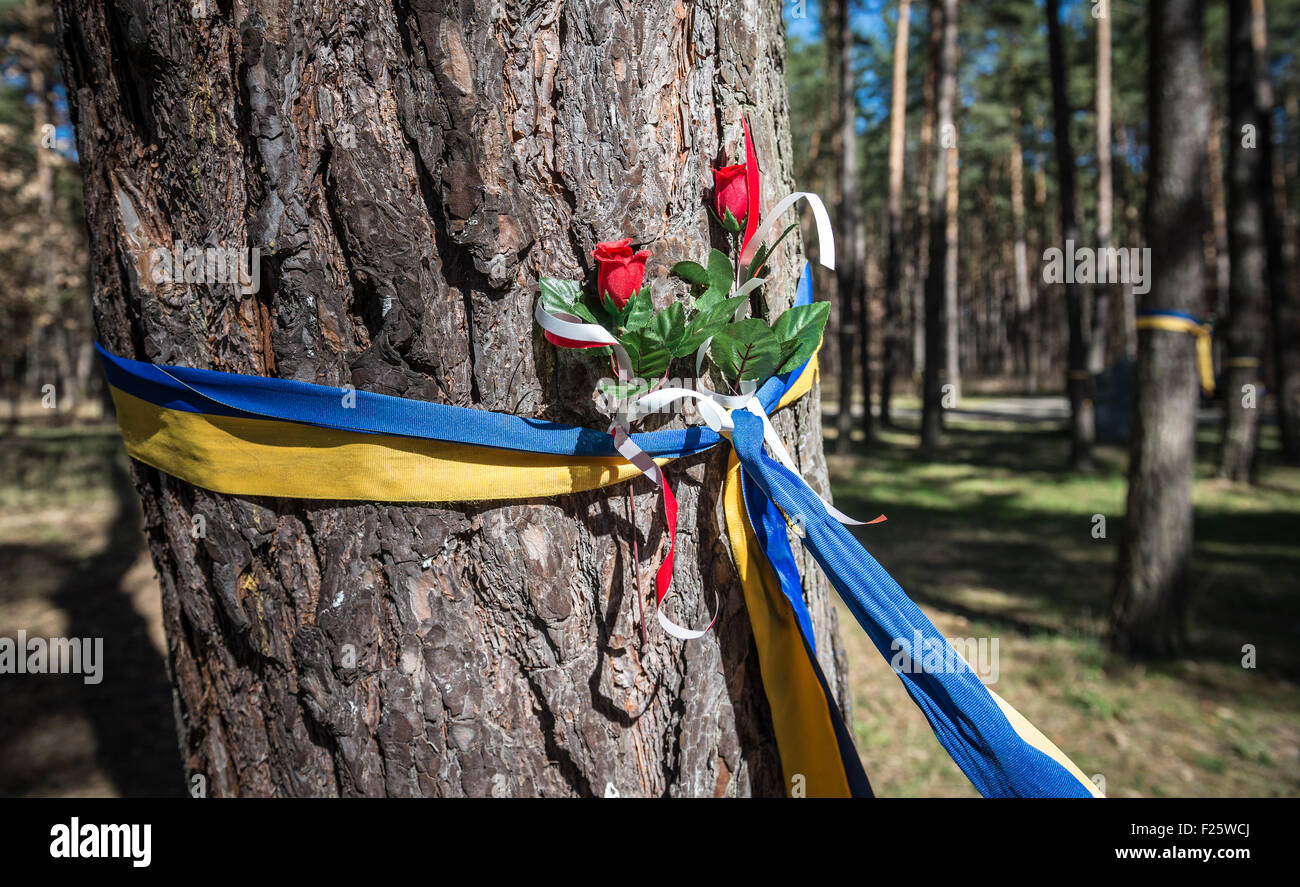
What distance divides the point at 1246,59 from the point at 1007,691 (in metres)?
8.99

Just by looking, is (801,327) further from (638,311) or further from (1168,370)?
(1168,370)

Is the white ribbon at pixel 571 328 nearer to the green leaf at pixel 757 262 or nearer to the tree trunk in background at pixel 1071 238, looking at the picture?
the green leaf at pixel 757 262

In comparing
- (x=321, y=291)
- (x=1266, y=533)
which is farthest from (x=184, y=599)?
(x=1266, y=533)

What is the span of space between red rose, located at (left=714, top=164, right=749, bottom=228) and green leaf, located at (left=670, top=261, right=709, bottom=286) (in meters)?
0.12

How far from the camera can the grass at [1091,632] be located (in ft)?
10.5

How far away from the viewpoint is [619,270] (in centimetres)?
110

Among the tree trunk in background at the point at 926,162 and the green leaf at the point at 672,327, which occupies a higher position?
the tree trunk in background at the point at 926,162

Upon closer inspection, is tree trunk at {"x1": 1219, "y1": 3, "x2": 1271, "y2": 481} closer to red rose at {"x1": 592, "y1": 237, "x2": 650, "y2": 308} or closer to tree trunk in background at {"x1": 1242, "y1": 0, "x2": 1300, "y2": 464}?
tree trunk in background at {"x1": 1242, "y1": 0, "x2": 1300, "y2": 464}

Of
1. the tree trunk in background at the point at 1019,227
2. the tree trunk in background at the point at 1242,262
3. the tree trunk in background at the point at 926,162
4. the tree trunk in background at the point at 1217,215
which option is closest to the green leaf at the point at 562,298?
the tree trunk in background at the point at 1242,262

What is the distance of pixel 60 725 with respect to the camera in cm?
367

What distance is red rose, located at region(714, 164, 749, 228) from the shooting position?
1227 millimetres

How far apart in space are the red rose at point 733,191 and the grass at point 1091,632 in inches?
110

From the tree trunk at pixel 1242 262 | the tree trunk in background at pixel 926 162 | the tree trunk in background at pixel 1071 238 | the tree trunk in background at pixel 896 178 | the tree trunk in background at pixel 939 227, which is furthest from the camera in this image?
the tree trunk in background at pixel 926 162

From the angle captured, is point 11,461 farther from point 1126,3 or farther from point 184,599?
point 1126,3
